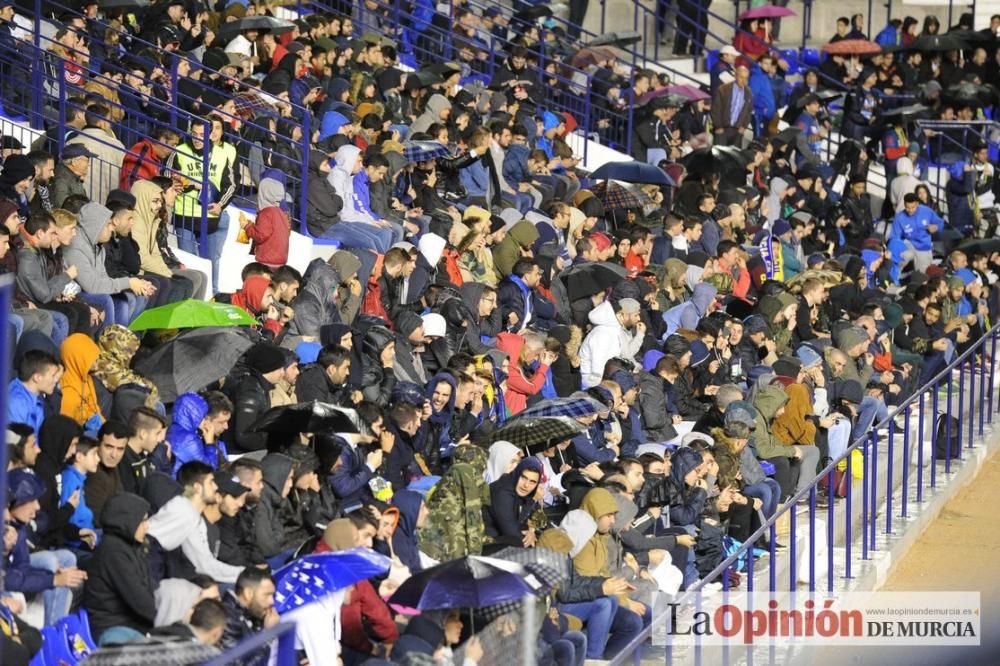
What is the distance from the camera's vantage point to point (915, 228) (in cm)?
2450

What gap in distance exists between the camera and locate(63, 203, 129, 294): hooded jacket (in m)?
13.8

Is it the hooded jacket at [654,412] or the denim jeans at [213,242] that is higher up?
the denim jeans at [213,242]

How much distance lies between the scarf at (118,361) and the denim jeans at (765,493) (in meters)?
5.04

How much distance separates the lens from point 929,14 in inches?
1300

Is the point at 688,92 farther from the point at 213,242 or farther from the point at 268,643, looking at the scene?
the point at 268,643

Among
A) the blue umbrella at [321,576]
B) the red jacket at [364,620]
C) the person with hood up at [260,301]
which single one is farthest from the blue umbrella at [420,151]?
the blue umbrella at [321,576]

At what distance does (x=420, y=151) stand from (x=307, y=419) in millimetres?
6671

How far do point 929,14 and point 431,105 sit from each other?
1468cm

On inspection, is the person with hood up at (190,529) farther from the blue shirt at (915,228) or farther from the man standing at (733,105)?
the man standing at (733,105)

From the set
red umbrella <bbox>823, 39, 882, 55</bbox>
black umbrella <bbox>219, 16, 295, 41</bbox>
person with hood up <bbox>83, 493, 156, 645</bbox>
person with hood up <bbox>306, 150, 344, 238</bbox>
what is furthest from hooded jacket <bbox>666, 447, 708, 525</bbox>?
red umbrella <bbox>823, 39, 882, 55</bbox>

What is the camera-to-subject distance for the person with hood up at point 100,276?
45.2ft

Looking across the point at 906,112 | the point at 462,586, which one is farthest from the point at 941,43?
the point at 462,586

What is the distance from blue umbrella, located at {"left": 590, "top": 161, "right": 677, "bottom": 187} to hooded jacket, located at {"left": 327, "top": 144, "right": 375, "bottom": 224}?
462cm

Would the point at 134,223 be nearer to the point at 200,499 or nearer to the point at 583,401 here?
the point at 583,401
